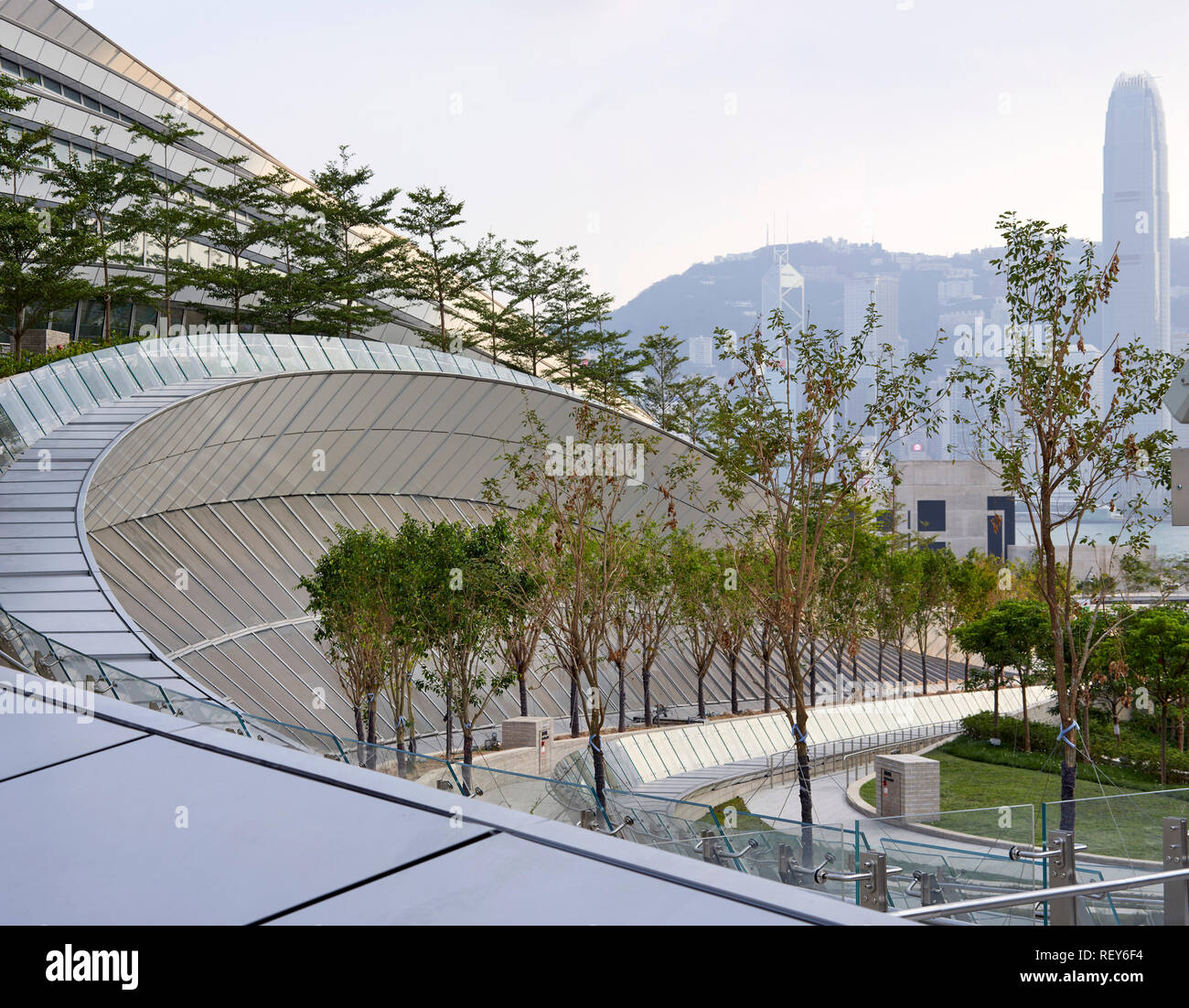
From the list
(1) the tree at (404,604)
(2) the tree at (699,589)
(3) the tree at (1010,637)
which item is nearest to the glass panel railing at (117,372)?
(1) the tree at (404,604)

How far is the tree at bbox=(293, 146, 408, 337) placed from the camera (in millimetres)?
45812

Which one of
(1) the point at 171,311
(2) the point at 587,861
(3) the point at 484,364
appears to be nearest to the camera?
(2) the point at 587,861

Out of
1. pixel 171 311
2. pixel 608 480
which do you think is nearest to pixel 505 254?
pixel 171 311

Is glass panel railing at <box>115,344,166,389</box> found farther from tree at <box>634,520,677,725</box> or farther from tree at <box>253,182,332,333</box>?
tree at <box>253,182,332,333</box>

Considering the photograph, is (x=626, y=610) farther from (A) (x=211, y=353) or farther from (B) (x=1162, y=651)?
(B) (x=1162, y=651)

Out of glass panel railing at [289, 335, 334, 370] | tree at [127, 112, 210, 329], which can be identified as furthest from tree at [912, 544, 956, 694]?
tree at [127, 112, 210, 329]

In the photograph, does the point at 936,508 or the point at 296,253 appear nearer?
the point at 296,253

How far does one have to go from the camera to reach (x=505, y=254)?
60844 millimetres

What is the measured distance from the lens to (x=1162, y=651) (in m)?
26.7

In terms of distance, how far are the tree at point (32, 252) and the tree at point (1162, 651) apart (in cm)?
3060

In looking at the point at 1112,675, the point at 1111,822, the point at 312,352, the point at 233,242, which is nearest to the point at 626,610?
the point at 312,352

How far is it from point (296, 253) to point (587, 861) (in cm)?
4720
